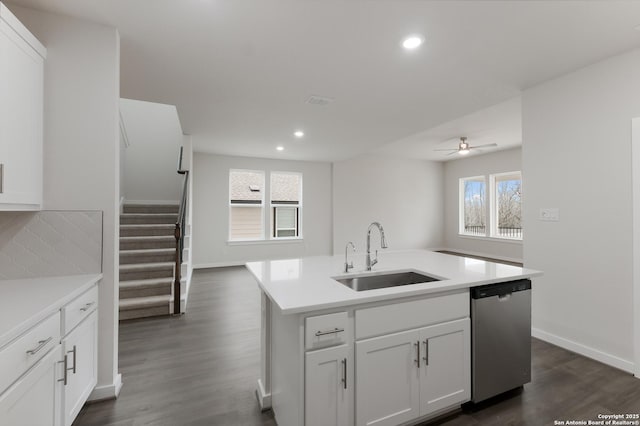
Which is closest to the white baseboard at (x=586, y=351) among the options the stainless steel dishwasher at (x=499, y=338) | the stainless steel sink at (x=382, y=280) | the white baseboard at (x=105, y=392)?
the stainless steel dishwasher at (x=499, y=338)

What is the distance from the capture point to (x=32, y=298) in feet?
4.81

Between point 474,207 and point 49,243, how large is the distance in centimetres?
874

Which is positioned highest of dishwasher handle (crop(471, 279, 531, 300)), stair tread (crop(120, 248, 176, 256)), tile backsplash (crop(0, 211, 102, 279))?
tile backsplash (crop(0, 211, 102, 279))

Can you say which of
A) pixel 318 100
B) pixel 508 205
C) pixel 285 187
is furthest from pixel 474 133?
pixel 285 187

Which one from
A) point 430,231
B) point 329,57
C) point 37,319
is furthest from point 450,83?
point 430,231

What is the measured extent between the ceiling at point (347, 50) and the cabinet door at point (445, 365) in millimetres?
2080

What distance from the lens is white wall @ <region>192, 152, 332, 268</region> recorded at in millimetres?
6406

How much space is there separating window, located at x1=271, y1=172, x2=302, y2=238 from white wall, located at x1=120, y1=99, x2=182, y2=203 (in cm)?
223

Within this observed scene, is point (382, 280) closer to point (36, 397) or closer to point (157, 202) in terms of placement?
point (36, 397)

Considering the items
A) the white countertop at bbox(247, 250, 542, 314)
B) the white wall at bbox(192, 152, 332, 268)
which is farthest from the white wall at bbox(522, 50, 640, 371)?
the white wall at bbox(192, 152, 332, 268)

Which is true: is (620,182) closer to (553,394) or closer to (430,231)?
(553,394)

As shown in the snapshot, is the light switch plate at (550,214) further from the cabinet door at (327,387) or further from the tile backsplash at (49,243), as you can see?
the tile backsplash at (49,243)

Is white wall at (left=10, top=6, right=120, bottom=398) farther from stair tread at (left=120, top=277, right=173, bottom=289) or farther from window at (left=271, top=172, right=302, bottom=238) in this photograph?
window at (left=271, top=172, right=302, bottom=238)

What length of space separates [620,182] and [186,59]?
3.91 meters
